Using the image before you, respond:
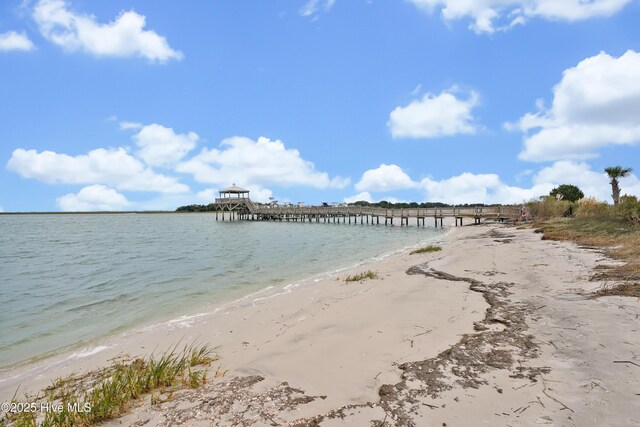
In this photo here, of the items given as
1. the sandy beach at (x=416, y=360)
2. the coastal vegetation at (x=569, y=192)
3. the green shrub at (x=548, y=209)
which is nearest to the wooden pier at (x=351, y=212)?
the green shrub at (x=548, y=209)

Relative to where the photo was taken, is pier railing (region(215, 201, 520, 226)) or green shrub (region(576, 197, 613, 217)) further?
pier railing (region(215, 201, 520, 226))

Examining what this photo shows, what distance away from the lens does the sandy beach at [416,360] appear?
9.39 feet

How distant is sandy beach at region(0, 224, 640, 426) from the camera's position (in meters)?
2.86

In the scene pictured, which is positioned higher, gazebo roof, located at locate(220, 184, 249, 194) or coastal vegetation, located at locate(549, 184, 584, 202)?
gazebo roof, located at locate(220, 184, 249, 194)

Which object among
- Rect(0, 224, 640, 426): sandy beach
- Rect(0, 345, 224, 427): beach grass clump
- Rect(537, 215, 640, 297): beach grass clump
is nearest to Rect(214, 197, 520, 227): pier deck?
Rect(537, 215, 640, 297): beach grass clump

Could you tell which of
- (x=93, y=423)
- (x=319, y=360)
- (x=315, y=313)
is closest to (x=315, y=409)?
(x=319, y=360)

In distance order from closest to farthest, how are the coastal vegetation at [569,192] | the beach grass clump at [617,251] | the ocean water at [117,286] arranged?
1. the beach grass clump at [617,251]
2. the ocean water at [117,286]
3. the coastal vegetation at [569,192]

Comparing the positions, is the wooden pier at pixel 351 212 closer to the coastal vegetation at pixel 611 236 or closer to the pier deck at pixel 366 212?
the pier deck at pixel 366 212

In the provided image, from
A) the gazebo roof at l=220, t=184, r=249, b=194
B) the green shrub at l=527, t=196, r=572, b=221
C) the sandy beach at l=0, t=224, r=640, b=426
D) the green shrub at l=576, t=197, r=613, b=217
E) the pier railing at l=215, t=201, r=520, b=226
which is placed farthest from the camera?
the gazebo roof at l=220, t=184, r=249, b=194

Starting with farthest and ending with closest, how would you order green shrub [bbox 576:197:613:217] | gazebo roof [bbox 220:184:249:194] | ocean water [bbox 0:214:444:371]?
gazebo roof [bbox 220:184:249:194], green shrub [bbox 576:197:613:217], ocean water [bbox 0:214:444:371]

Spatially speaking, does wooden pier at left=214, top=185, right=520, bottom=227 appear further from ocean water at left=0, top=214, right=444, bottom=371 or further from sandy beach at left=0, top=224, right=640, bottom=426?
sandy beach at left=0, top=224, right=640, bottom=426

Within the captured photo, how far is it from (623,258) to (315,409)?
33.2 ft

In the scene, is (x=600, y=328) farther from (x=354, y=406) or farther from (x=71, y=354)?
(x=71, y=354)

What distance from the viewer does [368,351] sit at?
13.9ft
